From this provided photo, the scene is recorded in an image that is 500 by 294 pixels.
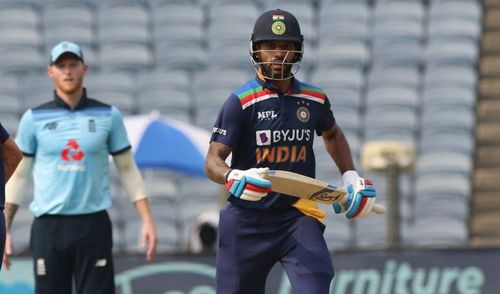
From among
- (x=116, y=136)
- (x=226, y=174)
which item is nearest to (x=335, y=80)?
(x=116, y=136)

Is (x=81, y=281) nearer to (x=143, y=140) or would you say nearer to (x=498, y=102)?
(x=143, y=140)

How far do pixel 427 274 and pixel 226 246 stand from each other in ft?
11.5

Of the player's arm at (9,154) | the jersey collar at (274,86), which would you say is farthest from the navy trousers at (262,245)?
the player's arm at (9,154)

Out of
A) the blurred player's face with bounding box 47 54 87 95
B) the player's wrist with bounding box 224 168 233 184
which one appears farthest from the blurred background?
the player's wrist with bounding box 224 168 233 184

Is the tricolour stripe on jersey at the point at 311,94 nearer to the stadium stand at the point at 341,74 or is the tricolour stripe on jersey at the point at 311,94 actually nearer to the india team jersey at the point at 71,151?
the india team jersey at the point at 71,151

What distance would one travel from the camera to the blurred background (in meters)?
12.9

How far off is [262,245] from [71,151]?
1430mm

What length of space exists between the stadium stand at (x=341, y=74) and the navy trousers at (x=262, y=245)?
6.71m

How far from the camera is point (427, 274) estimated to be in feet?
29.6

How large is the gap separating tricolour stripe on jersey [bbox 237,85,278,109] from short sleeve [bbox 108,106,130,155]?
131cm

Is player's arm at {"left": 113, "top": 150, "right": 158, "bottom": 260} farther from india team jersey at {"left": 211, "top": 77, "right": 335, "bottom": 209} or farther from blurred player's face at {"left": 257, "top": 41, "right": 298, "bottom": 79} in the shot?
blurred player's face at {"left": 257, "top": 41, "right": 298, "bottom": 79}

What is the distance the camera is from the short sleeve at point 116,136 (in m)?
6.80

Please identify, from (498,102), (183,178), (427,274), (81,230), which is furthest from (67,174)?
(498,102)

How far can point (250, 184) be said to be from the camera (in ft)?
17.2
